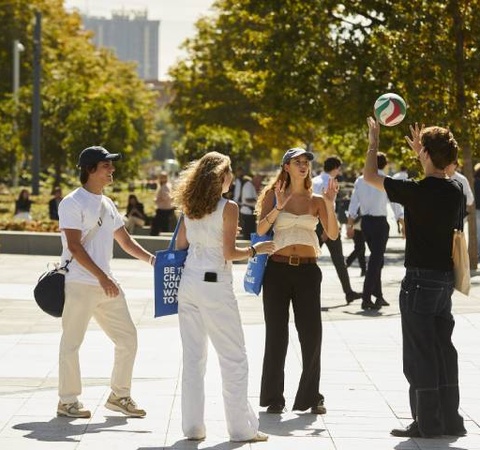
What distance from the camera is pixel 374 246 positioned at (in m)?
15.1

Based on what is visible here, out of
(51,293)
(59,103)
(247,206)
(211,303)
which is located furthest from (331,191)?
(59,103)

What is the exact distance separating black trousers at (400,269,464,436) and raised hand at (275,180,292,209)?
120 centimetres

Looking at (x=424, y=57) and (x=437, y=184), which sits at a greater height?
(x=424, y=57)

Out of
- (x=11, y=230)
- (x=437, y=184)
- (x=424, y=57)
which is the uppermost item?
(x=424, y=57)

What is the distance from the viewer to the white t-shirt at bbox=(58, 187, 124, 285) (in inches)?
324

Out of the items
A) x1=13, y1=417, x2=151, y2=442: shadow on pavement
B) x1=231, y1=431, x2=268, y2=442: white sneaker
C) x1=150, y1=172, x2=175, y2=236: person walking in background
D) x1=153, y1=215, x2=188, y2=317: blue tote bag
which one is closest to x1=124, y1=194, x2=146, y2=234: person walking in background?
x1=150, y1=172, x2=175, y2=236: person walking in background

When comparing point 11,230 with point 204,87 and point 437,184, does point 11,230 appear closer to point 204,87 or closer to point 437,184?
point 437,184

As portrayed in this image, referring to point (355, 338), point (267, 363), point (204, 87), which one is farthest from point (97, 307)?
point (204, 87)

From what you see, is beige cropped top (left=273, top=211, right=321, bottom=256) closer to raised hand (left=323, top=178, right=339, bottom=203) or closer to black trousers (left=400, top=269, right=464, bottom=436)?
raised hand (left=323, top=178, right=339, bottom=203)

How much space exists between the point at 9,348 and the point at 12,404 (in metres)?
2.70

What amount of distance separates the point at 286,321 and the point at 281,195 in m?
0.83

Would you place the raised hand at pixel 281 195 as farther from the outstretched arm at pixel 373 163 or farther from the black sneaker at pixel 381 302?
the black sneaker at pixel 381 302

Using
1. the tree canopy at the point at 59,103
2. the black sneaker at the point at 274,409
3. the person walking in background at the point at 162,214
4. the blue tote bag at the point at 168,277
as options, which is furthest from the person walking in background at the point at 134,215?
the blue tote bag at the point at 168,277

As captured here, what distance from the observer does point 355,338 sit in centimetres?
1255
